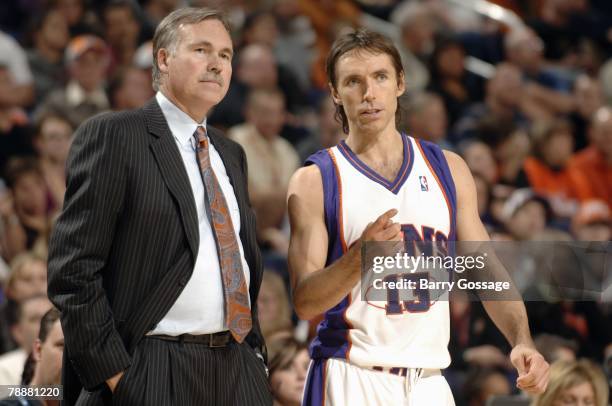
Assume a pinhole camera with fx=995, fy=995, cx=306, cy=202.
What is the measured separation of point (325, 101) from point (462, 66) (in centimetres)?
199

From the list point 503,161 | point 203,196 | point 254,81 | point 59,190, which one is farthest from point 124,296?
point 503,161

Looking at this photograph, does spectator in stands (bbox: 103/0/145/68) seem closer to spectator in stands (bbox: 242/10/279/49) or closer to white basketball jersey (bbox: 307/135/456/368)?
spectator in stands (bbox: 242/10/279/49)

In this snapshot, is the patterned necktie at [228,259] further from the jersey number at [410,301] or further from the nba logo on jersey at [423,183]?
the nba logo on jersey at [423,183]

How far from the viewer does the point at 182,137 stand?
298 centimetres

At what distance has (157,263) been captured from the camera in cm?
277

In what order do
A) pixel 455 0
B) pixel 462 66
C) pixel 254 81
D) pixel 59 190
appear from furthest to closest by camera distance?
pixel 455 0 → pixel 462 66 → pixel 254 81 → pixel 59 190

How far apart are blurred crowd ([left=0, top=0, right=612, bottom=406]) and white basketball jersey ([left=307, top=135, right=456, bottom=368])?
444 millimetres

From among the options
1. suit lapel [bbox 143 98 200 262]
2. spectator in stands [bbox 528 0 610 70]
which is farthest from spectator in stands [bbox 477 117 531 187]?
suit lapel [bbox 143 98 200 262]

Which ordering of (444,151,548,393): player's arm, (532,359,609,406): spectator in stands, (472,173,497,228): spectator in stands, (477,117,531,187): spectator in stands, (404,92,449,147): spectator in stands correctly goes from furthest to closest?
(477,117,531,187): spectator in stands → (404,92,449,147): spectator in stands → (472,173,497,228): spectator in stands → (532,359,609,406): spectator in stands → (444,151,548,393): player's arm

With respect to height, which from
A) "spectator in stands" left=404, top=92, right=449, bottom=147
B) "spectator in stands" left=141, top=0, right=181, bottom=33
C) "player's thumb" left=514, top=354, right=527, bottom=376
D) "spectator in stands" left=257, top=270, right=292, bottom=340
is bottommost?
"player's thumb" left=514, top=354, right=527, bottom=376

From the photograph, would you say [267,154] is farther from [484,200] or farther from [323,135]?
[484,200]

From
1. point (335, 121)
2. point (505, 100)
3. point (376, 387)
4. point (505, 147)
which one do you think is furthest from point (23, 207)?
point (505, 100)

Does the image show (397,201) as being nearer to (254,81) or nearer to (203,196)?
(203,196)

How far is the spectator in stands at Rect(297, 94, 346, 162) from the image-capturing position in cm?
711
